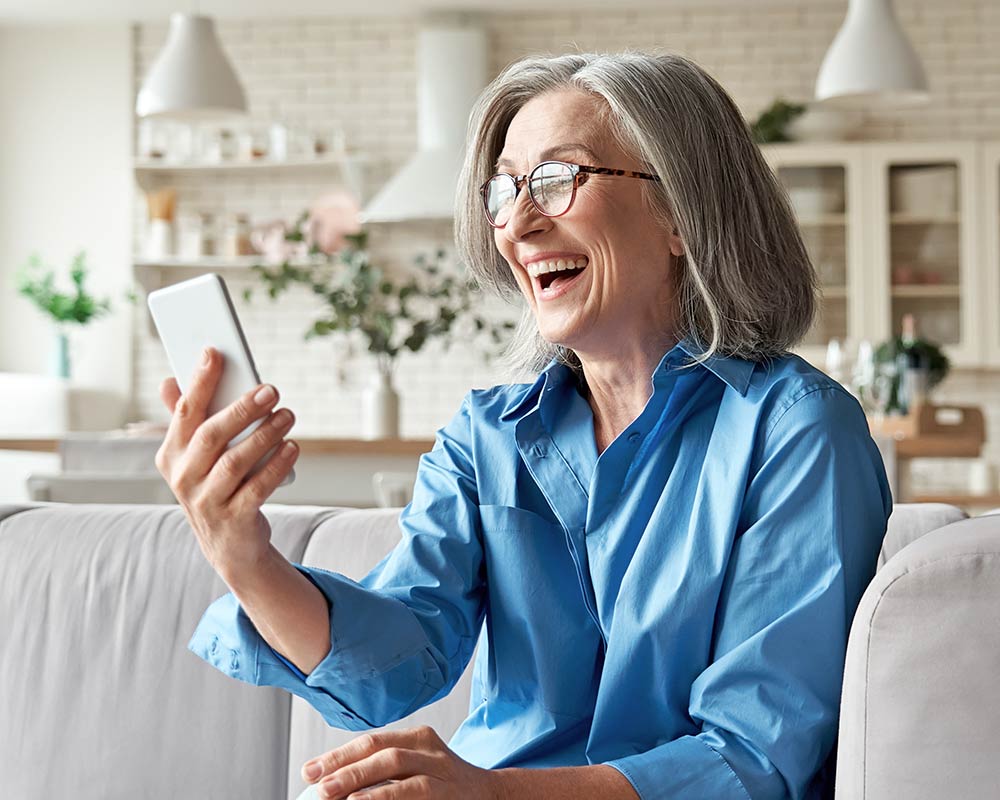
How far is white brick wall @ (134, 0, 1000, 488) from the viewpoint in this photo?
22.0ft

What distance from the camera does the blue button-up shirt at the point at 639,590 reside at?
1.16 m

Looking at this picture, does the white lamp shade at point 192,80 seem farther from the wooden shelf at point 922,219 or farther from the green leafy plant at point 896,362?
the wooden shelf at point 922,219

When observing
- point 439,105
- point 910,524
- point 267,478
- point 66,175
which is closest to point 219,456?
point 267,478

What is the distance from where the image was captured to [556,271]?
142 cm

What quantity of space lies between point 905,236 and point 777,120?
85 cm

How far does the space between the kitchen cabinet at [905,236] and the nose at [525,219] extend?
520 centimetres

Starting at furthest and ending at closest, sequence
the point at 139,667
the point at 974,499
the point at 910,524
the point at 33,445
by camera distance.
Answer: the point at 974,499, the point at 33,445, the point at 139,667, the point at 910,524

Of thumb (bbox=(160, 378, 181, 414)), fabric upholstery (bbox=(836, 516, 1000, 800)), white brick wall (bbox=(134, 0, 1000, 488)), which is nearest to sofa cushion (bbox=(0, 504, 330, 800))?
thumb (bbox=(160, 378, 181, 414))

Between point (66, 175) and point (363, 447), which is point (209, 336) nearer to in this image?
point (363, 447)

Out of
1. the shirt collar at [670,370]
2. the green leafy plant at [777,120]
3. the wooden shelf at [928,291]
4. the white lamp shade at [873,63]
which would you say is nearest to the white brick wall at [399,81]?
the green leafy plant at [777,120]

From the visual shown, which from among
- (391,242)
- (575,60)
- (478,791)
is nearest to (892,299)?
(391,242)

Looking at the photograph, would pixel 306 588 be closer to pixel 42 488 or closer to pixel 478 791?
pixel 478 791

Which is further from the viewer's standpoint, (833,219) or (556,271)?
(833,219)

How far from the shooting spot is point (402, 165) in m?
6.93
